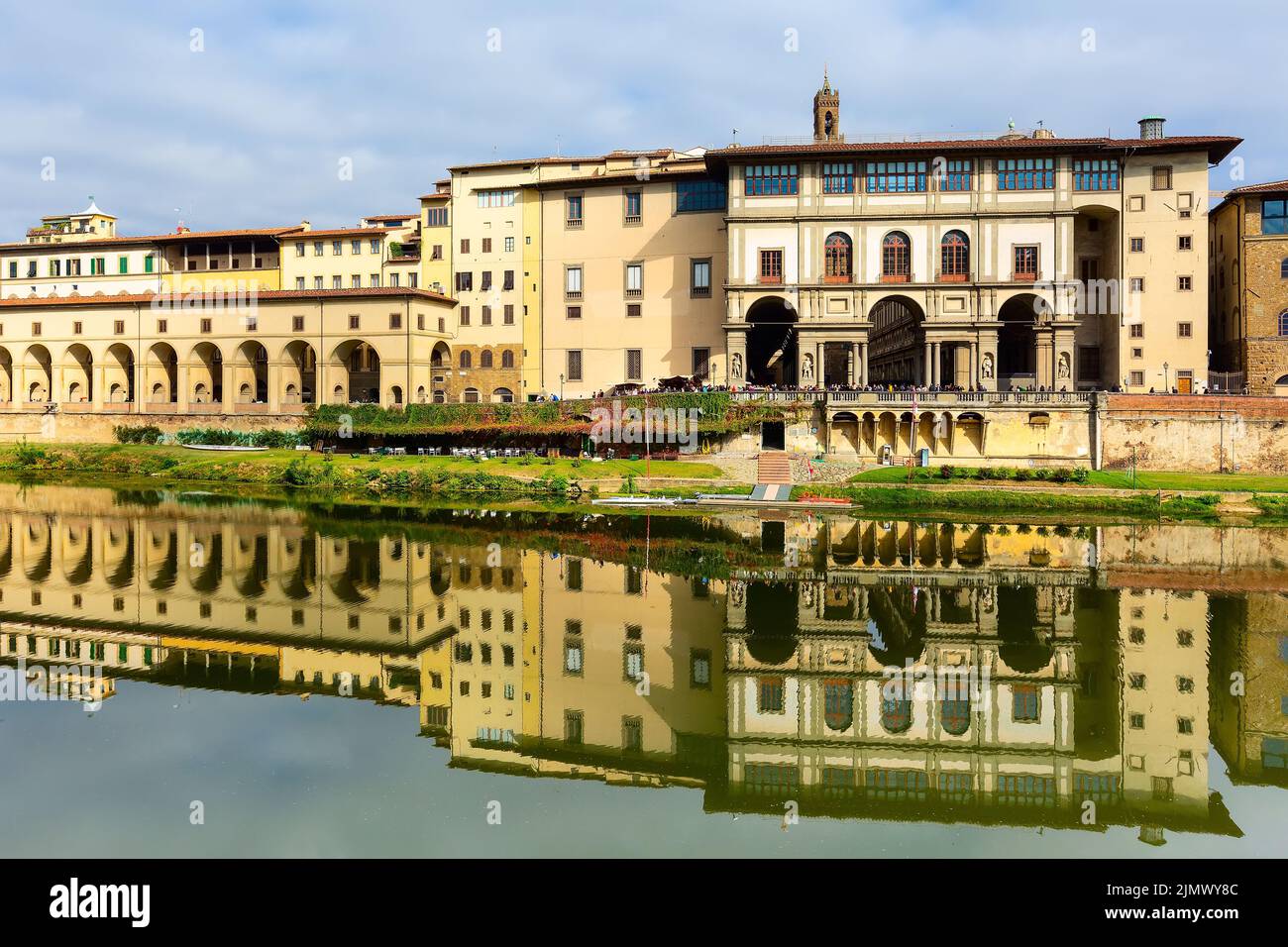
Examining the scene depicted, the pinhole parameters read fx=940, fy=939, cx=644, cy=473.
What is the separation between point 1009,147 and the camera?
58.2 metres

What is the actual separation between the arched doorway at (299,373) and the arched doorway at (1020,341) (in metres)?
50.8

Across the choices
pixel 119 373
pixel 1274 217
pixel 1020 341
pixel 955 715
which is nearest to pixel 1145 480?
pixel 1020 341

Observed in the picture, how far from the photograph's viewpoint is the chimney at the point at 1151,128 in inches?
2387

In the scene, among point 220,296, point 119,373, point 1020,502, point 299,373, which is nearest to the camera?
point 1020,502

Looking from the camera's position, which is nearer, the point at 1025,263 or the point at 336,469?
the point at 1025,263

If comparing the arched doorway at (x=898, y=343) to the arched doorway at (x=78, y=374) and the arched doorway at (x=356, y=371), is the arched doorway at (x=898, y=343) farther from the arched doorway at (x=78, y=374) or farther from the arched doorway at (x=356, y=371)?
the arched doorway at (x=78, y=374)

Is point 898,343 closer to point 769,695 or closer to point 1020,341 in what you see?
point 1020,341

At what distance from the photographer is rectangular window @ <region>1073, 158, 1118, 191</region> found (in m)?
60.3

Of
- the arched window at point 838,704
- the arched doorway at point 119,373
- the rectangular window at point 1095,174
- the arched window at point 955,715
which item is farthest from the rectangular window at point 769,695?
the arched doorway at point 119,373

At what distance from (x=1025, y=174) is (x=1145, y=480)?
21093mm

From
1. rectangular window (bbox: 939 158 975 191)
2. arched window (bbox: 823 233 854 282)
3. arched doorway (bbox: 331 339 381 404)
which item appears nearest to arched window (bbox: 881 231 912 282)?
arched window (bbox: 823 233 854 282)

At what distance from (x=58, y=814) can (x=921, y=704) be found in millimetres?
16978

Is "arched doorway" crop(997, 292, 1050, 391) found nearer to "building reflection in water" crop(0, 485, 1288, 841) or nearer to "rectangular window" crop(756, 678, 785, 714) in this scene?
"building reflection in water" crop(0, 485, 1288, 841)

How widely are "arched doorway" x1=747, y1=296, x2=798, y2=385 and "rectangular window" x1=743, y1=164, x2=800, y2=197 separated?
8.34 m
